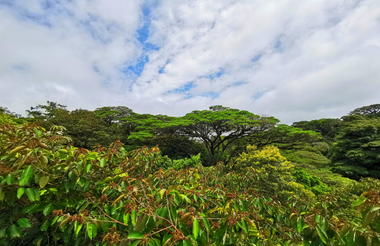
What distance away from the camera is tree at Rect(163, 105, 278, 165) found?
11.8 metres

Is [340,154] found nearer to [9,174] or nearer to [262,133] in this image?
[262,133]

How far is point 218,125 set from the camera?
12.7m

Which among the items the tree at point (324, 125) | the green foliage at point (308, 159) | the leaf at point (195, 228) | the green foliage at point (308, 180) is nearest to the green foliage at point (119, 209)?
the leaf at point (195, 228)

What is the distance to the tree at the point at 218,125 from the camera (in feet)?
38.8

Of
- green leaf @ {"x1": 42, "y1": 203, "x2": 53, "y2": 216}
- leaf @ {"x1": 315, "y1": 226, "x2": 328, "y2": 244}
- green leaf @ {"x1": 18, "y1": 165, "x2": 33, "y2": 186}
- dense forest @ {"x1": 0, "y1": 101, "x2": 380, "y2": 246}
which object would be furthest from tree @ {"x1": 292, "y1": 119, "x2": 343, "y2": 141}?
green leaf @ {"x1": 18, "y1": 165, "x2": 33, "y2": 186}

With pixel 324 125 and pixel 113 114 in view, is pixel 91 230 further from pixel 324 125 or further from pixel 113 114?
pixel 324 125

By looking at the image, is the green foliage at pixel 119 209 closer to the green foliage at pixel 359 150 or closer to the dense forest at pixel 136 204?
the dense forest at pixel 136 204

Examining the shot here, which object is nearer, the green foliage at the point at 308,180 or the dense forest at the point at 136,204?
the dense forest at the point at 136,204

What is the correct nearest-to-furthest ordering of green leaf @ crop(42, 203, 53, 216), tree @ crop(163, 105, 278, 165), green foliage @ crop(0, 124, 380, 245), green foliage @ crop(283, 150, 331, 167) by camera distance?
green foliage @ crop(0, 124, 380, 245)
green leaf @ crop(42, 203, 53, 216)
green foliage @ crop(283, 150, 331, 167)
tree @ crop(163, 105, 278, 165)

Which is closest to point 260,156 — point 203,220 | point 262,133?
point 203,220

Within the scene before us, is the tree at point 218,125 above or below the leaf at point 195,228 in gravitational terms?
above

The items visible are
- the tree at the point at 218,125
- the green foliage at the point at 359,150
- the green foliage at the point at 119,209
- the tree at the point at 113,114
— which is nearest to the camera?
the green foliage at the point at 119,209

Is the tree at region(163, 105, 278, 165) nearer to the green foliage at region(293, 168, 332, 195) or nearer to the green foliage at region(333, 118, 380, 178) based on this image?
the green foliage at region(293, 168, 332, 195)

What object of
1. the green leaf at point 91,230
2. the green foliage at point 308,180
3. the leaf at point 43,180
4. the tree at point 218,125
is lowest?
the green foliage at point 308,180
